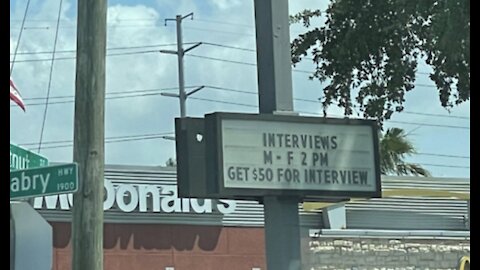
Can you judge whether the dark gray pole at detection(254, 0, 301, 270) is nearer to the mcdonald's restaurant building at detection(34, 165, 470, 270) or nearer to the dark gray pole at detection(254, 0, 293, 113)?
the dark gray pole at detection(254, 0, 293, 113)

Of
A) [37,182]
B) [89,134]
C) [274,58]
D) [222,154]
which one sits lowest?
[37,182]

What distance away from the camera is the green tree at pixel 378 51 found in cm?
1064

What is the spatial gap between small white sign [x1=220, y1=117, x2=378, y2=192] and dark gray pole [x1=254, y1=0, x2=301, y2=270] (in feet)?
0.66

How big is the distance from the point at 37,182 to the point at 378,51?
392 centimetres

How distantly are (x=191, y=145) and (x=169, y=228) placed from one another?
13405 mm

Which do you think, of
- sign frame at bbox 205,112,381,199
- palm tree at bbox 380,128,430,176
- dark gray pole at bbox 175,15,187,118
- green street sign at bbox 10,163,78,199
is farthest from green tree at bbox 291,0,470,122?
dark gray pole at bbox 175,15,187,118

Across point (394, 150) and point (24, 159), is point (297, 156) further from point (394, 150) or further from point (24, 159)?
point (394, 150)

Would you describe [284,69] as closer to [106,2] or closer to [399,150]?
[106,2]

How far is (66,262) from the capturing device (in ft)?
69.6

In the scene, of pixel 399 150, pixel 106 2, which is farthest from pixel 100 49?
pixel 399 150

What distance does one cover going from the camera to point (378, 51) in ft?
36.7

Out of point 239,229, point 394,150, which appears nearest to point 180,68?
point 394,150

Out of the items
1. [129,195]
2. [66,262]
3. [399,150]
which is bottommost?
[66,262]

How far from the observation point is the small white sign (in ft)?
30.8
